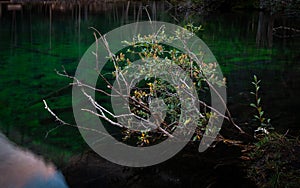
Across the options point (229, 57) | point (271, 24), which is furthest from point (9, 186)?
point (271, 24)

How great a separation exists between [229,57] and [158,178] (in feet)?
31.0

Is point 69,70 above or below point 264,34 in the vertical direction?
below

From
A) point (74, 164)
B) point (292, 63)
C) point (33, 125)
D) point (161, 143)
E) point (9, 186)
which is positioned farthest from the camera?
point (292, 63)

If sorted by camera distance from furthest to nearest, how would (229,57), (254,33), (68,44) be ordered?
(254,33), (68,44), (229,57)

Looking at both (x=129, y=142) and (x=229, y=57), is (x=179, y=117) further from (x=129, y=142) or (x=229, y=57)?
(x=229, y=57)

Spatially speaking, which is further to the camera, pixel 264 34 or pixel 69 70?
pixel 264 34

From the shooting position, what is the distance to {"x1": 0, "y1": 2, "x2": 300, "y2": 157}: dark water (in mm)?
7371

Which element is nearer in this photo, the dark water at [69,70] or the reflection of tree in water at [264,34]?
the dark water at [69,70]

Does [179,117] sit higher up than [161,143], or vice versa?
[179,117]

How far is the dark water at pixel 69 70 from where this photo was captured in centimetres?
737

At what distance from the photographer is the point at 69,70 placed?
12.1 metres

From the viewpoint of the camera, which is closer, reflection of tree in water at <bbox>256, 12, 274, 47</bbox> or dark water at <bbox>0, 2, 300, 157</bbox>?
dark water at <bbox>0, 2, 300, 157</bbox>

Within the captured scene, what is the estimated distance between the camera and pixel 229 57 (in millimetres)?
14094

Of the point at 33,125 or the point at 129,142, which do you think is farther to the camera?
the point at 33,125
